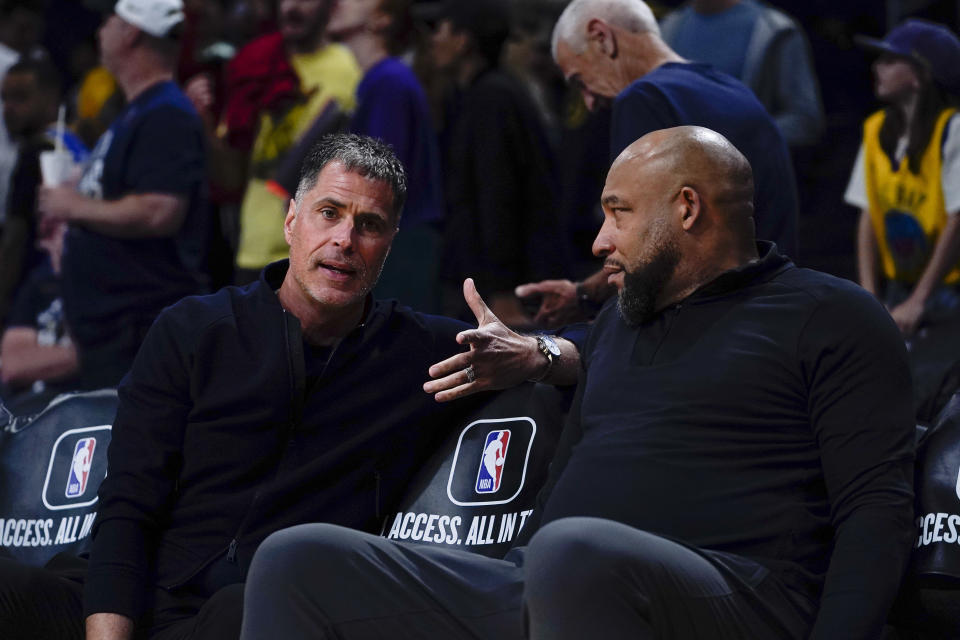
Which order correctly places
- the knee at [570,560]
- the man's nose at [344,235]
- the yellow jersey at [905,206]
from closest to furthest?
the knee at [570,560], the man's nose at [344,235], the yellow jersey at [905,206]

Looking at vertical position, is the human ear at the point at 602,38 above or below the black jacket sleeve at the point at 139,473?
above

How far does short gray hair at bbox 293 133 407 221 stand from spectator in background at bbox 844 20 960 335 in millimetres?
2111

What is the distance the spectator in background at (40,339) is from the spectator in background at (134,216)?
0.33 meters

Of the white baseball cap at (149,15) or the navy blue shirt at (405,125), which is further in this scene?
the navy blue shirt at (405,125)

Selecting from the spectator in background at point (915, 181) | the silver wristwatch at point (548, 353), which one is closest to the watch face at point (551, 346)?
the silver wristwatch at point (548, 353)

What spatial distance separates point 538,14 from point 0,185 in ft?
8.09

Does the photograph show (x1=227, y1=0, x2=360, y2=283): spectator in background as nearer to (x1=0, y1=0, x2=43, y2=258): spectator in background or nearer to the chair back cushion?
(x1=0, y1=0, x2=43, y2=258): spectator in background

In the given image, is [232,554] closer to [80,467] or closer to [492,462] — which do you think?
[492,462]

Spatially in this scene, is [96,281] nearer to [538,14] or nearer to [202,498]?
[202,498]

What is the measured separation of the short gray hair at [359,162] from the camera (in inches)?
126

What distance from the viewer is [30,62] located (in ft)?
20.5

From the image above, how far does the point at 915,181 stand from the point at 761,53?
25.7 inches

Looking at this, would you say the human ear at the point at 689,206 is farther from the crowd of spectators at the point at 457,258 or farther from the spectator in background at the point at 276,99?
the spectator in background at the point at 276,99

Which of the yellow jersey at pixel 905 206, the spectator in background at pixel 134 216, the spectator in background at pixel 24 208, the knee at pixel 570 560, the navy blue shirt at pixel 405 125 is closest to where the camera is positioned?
the knee at pixel 570 560
